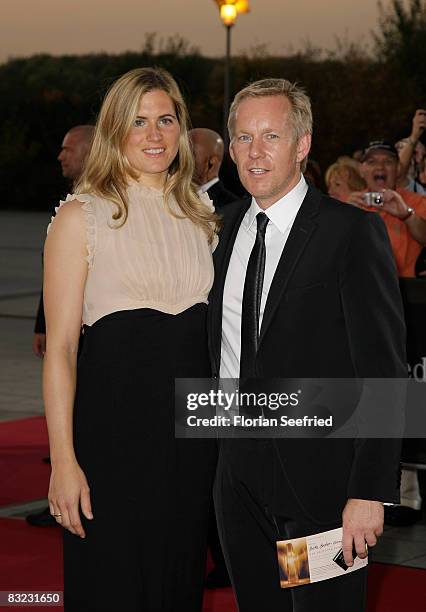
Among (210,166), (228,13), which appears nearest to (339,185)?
(210,166)

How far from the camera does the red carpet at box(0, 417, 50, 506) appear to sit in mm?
7473

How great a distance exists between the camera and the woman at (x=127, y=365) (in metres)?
3.41

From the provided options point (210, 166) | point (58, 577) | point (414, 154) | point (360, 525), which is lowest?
point (58, 577)

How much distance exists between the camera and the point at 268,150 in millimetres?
3348

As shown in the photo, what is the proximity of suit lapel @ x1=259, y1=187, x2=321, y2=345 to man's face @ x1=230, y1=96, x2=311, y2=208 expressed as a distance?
3.7 inches

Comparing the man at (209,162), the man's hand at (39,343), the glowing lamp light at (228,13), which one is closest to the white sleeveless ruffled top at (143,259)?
the man at (209,162)

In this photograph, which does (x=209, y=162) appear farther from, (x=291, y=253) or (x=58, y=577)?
(x=291, y=253)

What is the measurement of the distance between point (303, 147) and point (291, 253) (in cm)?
34

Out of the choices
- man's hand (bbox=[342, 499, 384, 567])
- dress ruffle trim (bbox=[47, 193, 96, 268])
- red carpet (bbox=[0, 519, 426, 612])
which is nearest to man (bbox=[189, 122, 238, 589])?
red carpet (bbox=[0, 519, 426, 612])

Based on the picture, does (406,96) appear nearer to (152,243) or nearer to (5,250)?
(5,250)

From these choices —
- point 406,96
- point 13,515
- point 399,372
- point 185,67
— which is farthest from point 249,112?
point 185,67

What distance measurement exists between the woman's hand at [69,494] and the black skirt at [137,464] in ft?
0.24

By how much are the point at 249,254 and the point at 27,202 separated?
5918cm

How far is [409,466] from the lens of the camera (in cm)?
645
